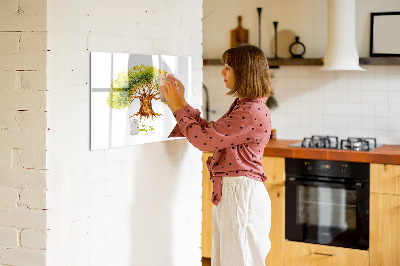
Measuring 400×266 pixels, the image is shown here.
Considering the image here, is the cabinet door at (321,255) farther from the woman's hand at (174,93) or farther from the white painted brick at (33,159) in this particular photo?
the white painted brick at (33,159)

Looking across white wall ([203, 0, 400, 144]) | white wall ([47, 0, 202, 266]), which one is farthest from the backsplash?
white wall ([47, 0, 202, 266])

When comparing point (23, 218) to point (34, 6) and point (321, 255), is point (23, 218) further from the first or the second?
point (321, 255)

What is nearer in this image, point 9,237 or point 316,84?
point 9,237

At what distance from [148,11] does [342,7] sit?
2.23m

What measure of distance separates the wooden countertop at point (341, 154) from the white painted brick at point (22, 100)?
2444mm

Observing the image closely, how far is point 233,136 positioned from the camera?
2770 millimetres

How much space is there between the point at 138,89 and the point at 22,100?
0.61 meters

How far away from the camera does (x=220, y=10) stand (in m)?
5.39

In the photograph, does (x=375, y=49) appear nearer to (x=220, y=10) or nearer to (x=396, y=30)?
(x=396, y=30)

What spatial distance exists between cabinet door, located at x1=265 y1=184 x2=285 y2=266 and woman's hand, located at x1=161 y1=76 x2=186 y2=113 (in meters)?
1.75

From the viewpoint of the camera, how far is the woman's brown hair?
2.81 meters

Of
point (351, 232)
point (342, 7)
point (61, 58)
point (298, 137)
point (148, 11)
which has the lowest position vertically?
point (351, 232)

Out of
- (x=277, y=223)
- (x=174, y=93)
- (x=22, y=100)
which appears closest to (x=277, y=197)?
(x=277, y=223)

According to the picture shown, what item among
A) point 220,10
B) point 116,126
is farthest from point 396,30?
point 116,126
